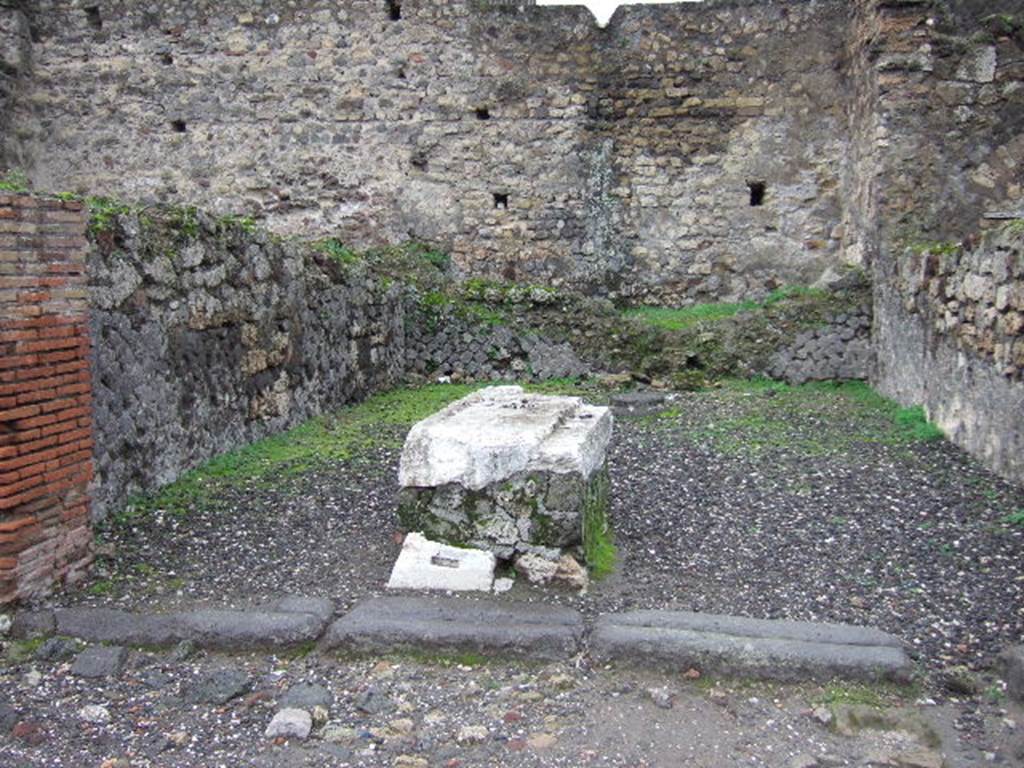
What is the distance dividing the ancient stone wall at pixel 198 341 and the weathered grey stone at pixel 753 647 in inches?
117

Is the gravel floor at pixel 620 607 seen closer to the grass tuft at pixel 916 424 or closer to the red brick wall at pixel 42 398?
the red brick wall at pixel 42 398

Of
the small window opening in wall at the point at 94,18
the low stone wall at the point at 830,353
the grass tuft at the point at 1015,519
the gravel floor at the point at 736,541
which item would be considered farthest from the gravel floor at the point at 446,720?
the small window opening in wall at the point at 94,18

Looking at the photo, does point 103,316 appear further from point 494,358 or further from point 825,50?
point 825,50

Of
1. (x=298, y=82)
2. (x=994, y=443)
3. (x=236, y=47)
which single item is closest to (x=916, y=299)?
(x=994, y=443)

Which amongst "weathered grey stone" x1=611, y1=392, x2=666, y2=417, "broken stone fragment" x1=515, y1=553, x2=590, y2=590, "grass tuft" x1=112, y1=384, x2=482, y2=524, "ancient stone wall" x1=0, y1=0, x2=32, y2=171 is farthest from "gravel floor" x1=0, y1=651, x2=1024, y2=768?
"ancient stone wall" x1=0, y1=0, x2=32, y2=171

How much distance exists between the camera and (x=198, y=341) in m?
6.07

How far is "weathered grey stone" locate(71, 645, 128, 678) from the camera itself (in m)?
3.39

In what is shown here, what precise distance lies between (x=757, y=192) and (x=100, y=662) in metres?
10.6

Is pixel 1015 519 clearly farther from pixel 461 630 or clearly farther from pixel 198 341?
pixel 198 341

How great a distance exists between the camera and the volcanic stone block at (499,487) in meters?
4.15

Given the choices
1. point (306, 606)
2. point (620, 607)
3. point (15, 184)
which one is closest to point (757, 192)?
point (620, 607)

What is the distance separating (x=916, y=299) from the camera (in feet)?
26.7

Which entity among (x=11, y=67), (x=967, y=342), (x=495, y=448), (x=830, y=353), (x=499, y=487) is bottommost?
(x=830, y=353)

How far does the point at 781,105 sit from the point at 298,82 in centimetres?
658
